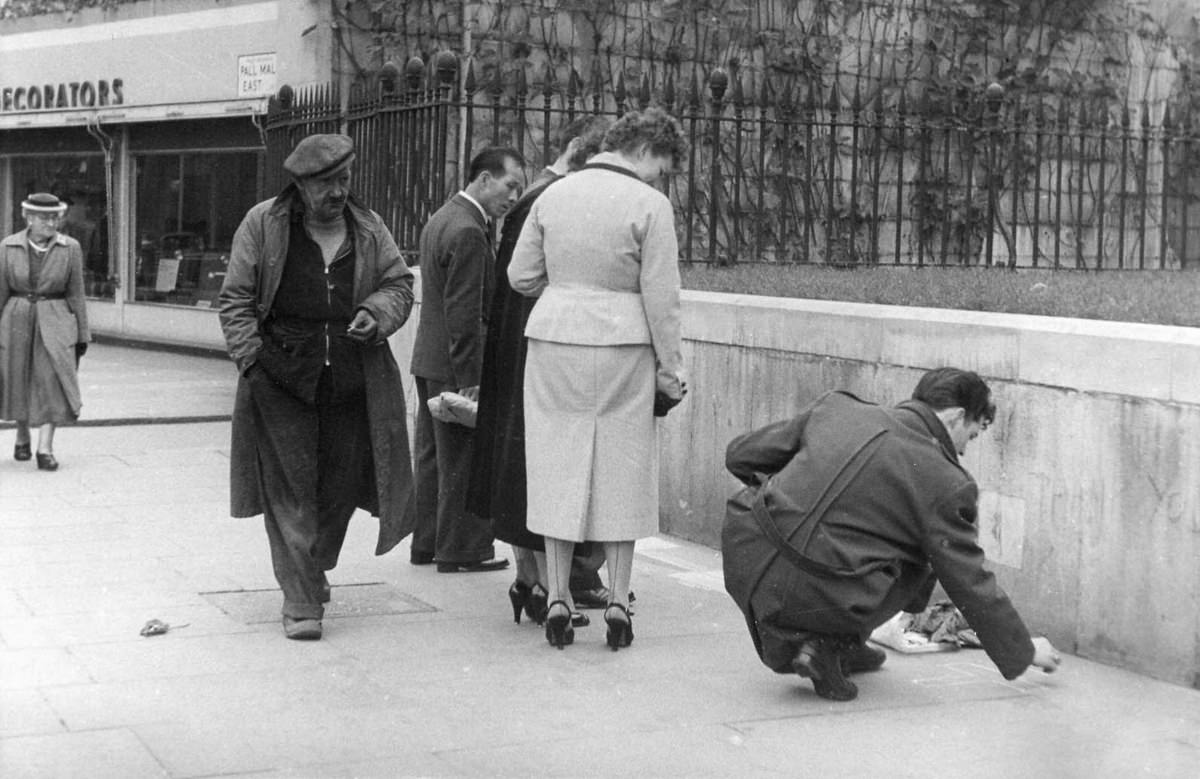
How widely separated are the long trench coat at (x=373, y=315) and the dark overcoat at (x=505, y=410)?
34 cm

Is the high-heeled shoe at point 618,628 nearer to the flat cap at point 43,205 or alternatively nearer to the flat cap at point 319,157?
the flat cap at point 319,157

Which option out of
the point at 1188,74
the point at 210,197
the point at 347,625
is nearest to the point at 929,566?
the point at 347,625

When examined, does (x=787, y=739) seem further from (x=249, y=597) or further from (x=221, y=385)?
(x=221, y=385)

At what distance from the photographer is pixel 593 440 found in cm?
624

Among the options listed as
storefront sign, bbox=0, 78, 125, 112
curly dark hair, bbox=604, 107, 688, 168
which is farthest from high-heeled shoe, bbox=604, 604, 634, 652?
storefront sign, bbox=0, 78, 125, 112

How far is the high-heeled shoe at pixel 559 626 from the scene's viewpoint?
20.7 feet

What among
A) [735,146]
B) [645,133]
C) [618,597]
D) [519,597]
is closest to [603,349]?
[645,133]

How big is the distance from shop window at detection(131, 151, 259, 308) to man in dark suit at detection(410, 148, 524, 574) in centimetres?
1234

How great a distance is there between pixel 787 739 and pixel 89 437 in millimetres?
8210

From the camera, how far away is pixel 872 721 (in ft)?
17.7

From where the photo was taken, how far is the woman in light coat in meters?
6.16

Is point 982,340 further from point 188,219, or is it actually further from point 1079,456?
point 188,219

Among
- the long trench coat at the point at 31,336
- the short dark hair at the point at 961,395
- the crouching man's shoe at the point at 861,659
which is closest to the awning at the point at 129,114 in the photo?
the long trench coat at the point at 31,336

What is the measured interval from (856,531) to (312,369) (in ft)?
7.08
